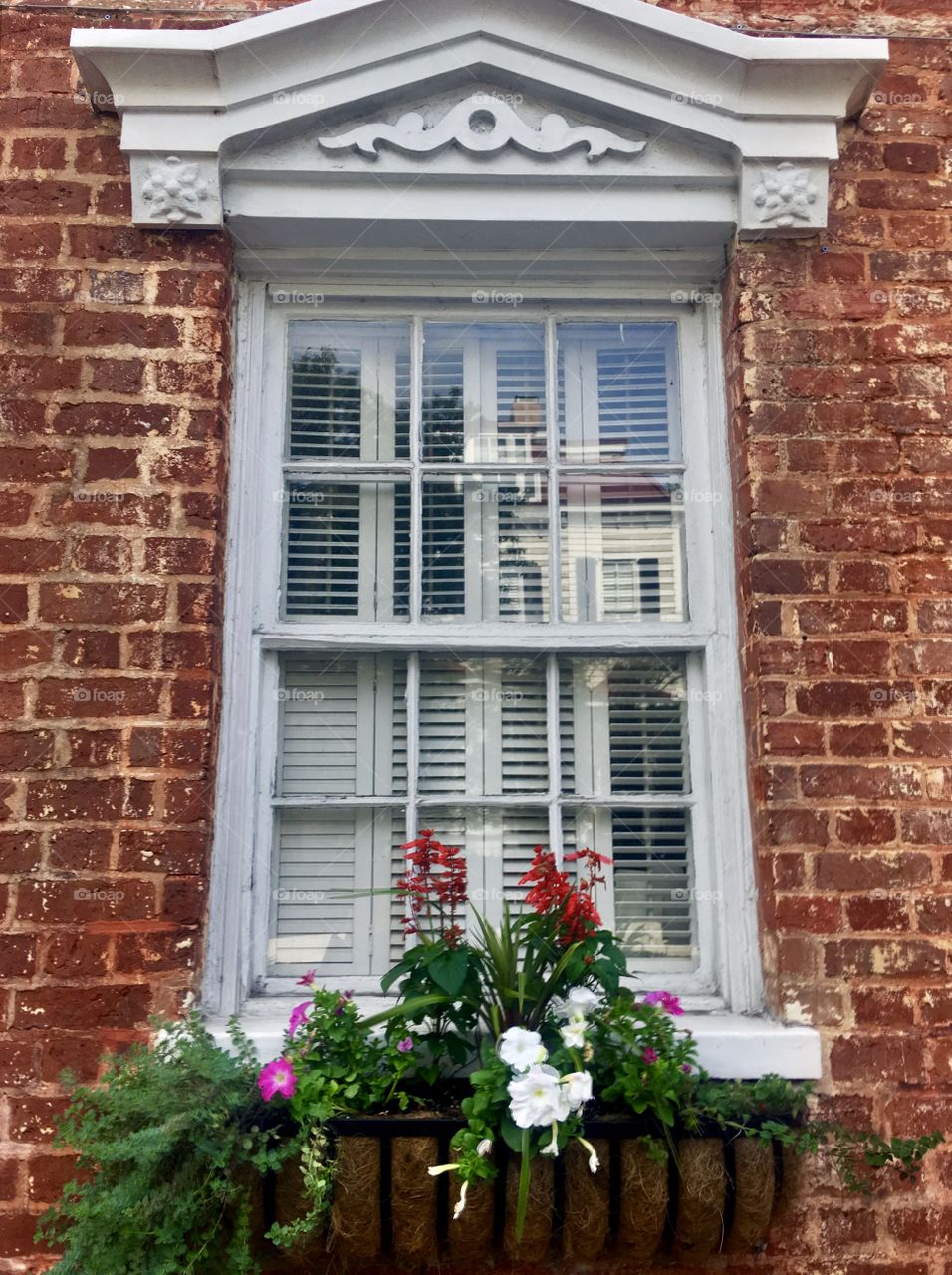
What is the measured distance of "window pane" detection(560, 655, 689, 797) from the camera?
10.3ft

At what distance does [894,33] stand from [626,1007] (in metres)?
2.88

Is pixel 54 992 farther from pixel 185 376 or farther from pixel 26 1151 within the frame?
pixel 185 376

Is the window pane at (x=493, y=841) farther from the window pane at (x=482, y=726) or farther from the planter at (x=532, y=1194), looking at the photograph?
the planter at (x=532, y=1194)

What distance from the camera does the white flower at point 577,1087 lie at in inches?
91.4

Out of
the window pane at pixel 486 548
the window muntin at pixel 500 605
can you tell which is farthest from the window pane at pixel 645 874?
the window pane at pixel 486 548

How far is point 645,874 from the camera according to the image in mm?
3090

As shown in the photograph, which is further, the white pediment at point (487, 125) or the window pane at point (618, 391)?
the window pane at point (618, 391)

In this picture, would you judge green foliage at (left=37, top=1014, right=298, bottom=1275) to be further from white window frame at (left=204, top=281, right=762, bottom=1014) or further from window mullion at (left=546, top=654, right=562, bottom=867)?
window mullion at (left=546, top=654, right=562, bottom=867)

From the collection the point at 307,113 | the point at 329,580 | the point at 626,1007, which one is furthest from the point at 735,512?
the point at 307,113

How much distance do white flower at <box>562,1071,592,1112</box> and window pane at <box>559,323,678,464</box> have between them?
175 centimetres

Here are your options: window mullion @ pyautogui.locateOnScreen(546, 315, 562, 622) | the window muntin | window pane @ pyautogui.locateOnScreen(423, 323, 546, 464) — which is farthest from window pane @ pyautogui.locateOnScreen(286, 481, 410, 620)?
window mullion @ pyautogui.locateOnScreen(546, 315, 562, 622)

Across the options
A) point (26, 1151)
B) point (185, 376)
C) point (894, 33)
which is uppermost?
point (894, 33)

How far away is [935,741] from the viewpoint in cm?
292

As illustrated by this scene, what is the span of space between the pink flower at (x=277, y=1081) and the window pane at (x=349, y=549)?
4.11ft
